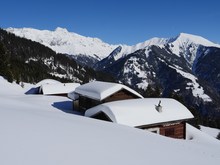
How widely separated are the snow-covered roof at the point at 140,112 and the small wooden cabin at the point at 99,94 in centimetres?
446

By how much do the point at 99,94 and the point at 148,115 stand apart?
728 cm

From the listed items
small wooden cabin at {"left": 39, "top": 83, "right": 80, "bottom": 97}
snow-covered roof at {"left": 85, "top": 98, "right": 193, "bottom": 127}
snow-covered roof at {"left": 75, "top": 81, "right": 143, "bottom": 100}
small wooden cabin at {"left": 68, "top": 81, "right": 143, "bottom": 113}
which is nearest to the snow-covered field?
snow-covered roof at {"left": 85, "top": 98, "right": 193, "bottom": 127}

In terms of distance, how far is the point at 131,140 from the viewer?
543 inches

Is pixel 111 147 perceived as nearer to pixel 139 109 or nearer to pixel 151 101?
pixel 139 109

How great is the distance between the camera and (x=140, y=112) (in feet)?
85.3

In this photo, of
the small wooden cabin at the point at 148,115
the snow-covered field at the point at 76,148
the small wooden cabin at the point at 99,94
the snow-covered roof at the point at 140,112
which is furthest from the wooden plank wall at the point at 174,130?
the snow-covered field at the point at 76,148

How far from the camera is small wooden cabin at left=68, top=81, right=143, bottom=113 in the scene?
32.1 m

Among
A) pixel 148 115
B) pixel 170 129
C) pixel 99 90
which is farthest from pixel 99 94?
pixel 170 129

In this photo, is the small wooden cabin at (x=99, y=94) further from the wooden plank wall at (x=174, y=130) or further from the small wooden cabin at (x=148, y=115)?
the wooden plank wall at (x=174, y=130)

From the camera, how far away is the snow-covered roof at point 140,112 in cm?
2464

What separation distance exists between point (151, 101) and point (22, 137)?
63.5 feet

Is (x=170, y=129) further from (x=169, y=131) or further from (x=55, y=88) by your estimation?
(x=55, y=88)

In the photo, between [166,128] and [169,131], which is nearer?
[166,128]

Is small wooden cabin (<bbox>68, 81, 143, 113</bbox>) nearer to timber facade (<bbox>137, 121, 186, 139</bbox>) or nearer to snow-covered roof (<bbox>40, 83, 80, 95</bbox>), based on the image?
timber facade (<bbox>137, 121, 186, 139</bbox>)
